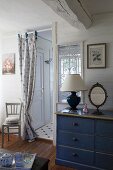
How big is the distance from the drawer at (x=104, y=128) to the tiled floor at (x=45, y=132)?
1522mm

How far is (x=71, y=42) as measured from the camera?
3223 mm

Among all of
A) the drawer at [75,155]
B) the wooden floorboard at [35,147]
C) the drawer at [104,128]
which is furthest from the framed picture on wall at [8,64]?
the drawer at [104,128]

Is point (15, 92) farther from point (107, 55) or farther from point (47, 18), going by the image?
point (107, 55)

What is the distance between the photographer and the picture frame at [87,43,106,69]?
2994 mm

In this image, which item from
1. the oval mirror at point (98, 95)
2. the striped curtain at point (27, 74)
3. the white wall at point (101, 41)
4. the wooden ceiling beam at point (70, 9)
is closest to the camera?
the wooden ceiling beam at point (70, 9)

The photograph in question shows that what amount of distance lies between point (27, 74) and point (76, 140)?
5.79 feet

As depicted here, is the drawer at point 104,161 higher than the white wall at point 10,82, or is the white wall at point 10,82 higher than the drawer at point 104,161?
the white wall at point 10,82

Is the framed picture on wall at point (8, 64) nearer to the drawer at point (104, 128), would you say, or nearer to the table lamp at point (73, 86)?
the table lamp at point (73, 86)

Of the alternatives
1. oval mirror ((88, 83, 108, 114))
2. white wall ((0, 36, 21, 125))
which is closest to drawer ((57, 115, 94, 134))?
oval mirror ((88, 83, 108, 114))

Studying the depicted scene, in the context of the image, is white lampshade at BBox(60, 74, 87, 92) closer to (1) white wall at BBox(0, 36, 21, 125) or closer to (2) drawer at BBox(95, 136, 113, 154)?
(2) drawer at BBox(95, 136, 113, 154)

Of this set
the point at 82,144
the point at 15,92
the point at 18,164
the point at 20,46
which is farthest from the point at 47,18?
the point at 18,164

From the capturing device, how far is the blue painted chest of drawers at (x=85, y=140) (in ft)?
7.93

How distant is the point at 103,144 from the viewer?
2.44 m

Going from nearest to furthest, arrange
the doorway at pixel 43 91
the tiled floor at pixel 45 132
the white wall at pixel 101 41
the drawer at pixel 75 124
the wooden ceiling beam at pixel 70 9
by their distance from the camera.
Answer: the wooden ceiling beam at pixel 70 9 → the drawer at pixel 75 124 → the white wall at pixel 101 41 → the tiled floor at pixel 45 132 → the doorway at pixel 43 91
